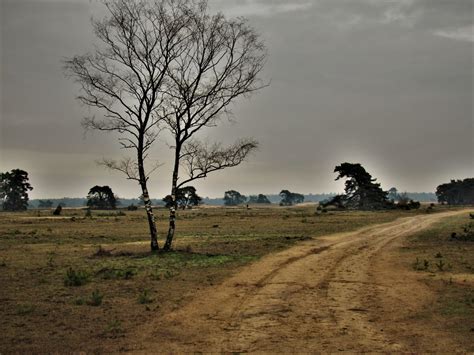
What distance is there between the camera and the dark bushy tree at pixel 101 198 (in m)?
111

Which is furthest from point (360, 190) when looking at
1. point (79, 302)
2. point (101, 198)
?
point (79, 302)

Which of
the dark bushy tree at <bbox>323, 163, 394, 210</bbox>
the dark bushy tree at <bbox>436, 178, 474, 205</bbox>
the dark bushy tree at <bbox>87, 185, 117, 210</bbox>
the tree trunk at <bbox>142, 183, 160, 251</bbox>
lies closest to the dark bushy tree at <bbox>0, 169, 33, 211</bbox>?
the dark bushy tree at <bbox>87, 185, 117, 210</bbox>

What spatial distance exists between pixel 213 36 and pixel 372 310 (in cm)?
1734

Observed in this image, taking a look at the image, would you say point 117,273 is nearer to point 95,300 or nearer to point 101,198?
point 95,300

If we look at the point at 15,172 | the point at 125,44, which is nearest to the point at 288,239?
the point at 125,44

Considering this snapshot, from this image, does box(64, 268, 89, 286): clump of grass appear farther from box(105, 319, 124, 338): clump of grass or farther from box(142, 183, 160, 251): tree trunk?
box(142, 183, 160, 251): tree trunk

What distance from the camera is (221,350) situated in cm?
841

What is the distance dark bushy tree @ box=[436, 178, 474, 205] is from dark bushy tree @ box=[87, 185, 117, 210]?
119m

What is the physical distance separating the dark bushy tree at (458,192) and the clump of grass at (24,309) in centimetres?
16820

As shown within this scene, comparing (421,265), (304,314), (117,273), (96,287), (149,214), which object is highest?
(149,214)

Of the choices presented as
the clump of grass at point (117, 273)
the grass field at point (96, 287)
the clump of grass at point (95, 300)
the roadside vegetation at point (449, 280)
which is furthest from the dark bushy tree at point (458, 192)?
the clump of grass at point (95, 300)

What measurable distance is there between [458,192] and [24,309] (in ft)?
559

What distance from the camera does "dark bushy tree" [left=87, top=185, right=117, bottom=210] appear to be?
111 m

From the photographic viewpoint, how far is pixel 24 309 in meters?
11.8
